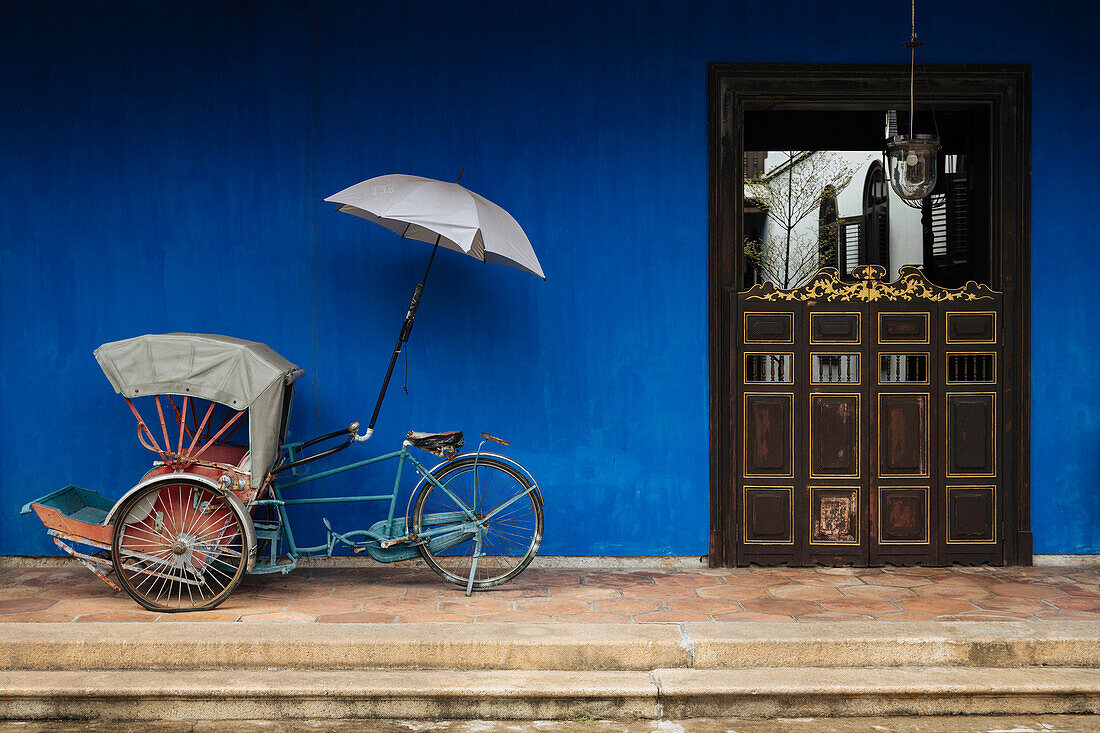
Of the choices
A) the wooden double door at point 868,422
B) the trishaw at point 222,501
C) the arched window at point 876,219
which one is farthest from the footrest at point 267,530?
the arched window at point 876,219

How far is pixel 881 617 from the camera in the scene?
5703mm

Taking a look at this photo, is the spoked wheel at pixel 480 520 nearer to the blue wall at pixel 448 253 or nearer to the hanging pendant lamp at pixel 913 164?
the blue wall at pixel 448 253

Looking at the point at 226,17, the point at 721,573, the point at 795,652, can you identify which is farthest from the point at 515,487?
the point at 226,17

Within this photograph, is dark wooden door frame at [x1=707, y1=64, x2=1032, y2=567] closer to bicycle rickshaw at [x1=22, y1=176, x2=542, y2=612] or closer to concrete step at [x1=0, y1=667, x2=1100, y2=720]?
bicycle rickshaw at [x1=22, y1=176, x2=542, y2=612]

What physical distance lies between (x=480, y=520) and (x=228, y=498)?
60.0 inches

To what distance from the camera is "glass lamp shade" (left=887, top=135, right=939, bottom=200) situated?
21.4 feet

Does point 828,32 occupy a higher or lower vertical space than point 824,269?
higher

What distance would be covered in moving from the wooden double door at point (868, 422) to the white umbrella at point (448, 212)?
185 centimetres

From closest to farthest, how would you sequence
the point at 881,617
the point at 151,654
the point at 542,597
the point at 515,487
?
the point at 151,654
the point at 881,617
the point at 542,597
the point at 515,487

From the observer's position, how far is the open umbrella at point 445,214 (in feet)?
19.1

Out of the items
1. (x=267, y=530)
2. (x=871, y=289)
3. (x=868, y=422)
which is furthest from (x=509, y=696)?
(x=871, y=289)

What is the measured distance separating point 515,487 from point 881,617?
8.11 feet

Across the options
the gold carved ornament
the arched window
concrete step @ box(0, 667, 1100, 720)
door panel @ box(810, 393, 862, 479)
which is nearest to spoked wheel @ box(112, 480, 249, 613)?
concrete step @ box(0, 667, 1100, 720)

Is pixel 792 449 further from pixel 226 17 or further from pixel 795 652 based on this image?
pixel 226 17
